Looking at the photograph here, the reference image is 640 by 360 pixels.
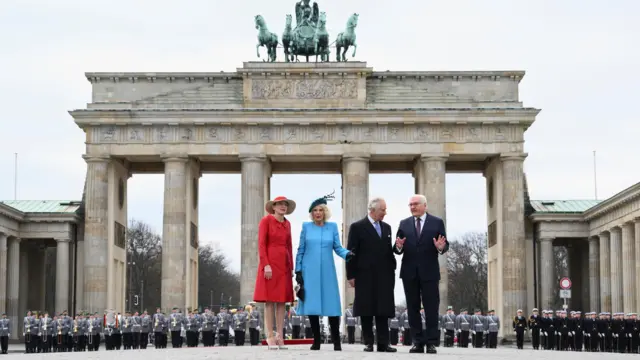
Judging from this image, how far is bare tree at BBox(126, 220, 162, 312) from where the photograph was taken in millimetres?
106938

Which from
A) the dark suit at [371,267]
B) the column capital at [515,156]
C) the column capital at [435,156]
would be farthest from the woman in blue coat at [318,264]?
the column capital at [515,156]

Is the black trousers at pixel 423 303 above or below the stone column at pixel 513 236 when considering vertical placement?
below

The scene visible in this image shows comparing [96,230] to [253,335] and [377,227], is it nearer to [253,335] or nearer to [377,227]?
[253,335]

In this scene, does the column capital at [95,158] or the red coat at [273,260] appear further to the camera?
the column capital at [95,158]

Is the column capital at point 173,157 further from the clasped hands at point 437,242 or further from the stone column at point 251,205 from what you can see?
the clasped hands at point 437,242

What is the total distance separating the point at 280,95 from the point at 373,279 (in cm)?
4211

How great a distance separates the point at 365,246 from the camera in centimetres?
1808

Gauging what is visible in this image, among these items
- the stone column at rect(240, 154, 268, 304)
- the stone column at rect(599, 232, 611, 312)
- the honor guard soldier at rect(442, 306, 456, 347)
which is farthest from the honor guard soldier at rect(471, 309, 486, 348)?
the stone column at rect(599, 232, 611, 312)

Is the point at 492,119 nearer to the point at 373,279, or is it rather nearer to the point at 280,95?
the point at 280,95

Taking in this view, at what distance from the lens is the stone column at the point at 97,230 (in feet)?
191

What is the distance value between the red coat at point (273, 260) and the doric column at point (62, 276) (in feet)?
143

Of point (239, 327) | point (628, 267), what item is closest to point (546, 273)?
point (628, 267)

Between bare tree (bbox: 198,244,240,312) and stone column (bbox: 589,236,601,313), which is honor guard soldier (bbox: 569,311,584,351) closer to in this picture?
stone column (bbox: 589,236,601,313)

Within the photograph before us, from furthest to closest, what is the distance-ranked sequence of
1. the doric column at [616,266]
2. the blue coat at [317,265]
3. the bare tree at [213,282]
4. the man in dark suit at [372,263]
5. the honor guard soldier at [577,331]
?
the bare tree at [213,282]
the doric column at [616,266]
the honor guard soldier at [577,331]
the blue coat at [317,265]
the man in dark suit at [372,263]
